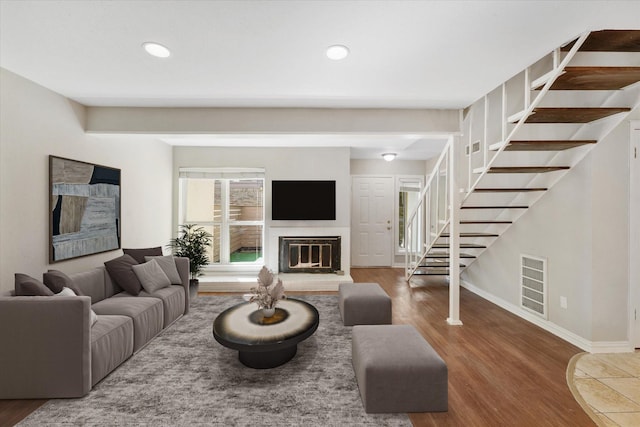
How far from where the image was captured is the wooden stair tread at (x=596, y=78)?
2.06 m

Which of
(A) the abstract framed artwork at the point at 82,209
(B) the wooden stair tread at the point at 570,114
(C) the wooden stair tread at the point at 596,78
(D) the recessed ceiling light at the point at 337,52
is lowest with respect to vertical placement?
(A) the abstract framed artwork at the point at 82,209

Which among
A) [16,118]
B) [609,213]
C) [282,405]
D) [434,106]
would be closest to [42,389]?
[282,405]

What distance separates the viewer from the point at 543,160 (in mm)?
3342

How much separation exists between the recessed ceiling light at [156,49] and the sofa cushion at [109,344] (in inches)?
87.3

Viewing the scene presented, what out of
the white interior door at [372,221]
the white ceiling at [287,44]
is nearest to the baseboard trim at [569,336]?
the white ceiling at [287,44]

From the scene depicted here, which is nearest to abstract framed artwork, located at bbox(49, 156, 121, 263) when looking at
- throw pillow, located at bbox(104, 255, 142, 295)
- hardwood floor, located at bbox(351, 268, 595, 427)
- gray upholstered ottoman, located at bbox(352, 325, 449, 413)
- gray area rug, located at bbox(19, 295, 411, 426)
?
throw pillow, located at bbox(104, 255, 142, 295)

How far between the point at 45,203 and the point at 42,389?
180cm

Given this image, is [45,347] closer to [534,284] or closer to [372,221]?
[534,284]

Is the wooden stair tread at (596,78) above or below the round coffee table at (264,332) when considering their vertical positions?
above

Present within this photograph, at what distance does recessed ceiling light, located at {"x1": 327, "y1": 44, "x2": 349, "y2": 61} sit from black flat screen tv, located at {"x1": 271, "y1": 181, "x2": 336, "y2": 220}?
3329mm

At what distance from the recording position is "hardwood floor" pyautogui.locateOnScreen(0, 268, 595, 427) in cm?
197

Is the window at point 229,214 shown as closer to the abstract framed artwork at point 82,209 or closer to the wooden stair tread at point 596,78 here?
the abstract framed artwork at point 82,209

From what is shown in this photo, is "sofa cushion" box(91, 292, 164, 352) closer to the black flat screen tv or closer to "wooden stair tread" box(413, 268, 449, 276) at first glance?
the black flat screen tv

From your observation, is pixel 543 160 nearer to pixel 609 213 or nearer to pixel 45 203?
pixel 609 213
